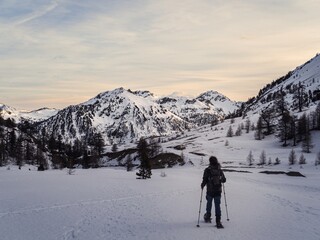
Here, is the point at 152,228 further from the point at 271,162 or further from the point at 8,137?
the point at 8,137

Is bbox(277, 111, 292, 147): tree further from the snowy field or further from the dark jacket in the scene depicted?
the dark jacket

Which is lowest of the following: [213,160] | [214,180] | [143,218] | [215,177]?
[143,218]

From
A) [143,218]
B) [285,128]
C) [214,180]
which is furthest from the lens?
[285,128]

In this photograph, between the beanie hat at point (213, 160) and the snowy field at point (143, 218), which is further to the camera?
the beanie hat at point (213, 160)

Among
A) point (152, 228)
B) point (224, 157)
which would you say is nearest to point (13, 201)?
point (152, 228)

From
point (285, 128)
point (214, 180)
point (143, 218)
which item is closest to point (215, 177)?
point (214, 180)

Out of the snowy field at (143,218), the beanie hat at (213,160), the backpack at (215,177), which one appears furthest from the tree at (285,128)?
the backpack at (215,177)

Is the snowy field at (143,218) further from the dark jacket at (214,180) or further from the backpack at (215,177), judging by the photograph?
the backpack at (215,177)

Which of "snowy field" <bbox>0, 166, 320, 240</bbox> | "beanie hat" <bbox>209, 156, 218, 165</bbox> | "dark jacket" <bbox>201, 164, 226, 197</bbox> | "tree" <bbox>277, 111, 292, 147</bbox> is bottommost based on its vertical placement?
"snowy field" <bbox>0, 166, 320, 240</bbox>

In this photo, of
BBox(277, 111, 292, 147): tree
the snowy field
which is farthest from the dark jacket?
BBox(277, 111, 292, 147): tree

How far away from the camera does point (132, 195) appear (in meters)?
24.9

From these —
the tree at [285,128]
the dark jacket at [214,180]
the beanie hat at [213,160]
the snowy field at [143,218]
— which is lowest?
the snowy field at [143,218]

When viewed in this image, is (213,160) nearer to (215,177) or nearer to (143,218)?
(215,177)

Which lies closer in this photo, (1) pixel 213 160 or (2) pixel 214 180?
(2) pixel 214 180
